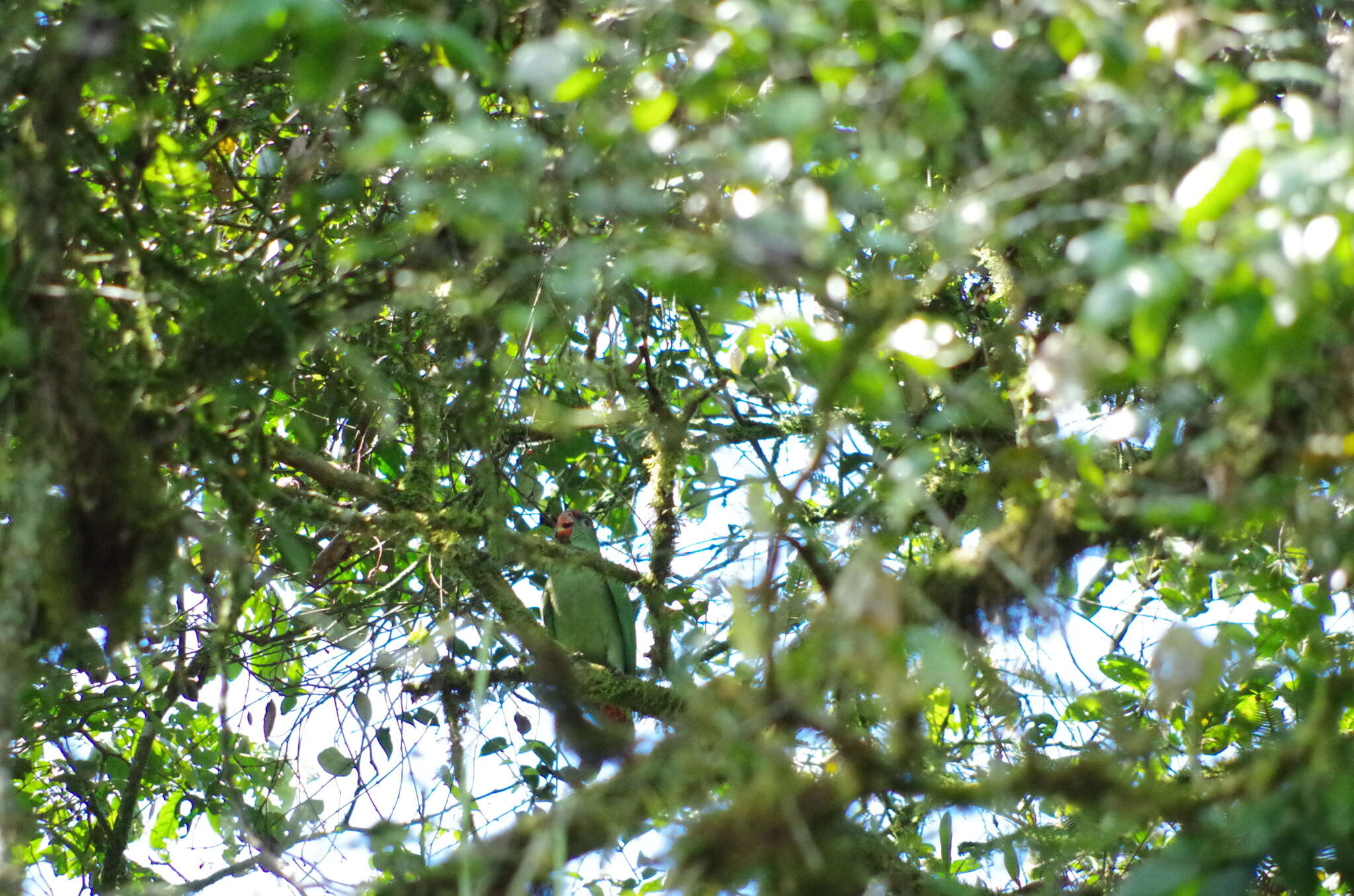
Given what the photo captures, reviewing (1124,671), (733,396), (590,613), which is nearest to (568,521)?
(590,613)

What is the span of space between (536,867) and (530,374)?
6.79 ft

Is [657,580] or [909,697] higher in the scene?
[657,580]

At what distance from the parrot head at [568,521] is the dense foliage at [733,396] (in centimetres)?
121

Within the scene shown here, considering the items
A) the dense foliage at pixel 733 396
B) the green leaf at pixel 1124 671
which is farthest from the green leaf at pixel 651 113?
the green leaf at pixel 1124 671

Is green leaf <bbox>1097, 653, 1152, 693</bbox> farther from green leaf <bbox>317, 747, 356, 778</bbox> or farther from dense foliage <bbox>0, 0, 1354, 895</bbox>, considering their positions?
green leaf <bbox>317, 747, 356, 778</bbox>

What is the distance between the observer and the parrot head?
15.3 feet

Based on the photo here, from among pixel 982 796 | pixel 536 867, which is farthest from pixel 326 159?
pixel 982 796

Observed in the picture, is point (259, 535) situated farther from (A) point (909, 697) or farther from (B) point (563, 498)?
(A) point (909, 697)

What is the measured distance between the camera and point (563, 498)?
3.99m

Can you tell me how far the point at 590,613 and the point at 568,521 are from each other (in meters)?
0.69

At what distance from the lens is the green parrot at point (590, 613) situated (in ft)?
17.1

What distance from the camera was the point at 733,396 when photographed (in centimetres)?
349

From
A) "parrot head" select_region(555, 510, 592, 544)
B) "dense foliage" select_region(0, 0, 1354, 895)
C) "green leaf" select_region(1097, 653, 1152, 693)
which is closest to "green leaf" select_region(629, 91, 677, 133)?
"dense foliage" select_region(0, 0, 1354, 895)

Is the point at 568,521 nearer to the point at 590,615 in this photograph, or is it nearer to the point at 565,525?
the point at 565,525
